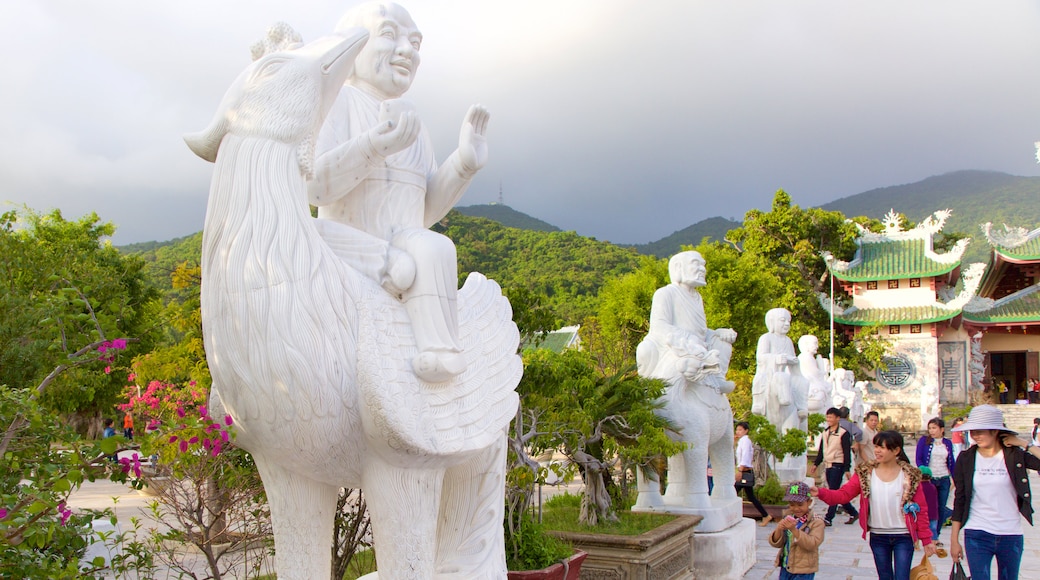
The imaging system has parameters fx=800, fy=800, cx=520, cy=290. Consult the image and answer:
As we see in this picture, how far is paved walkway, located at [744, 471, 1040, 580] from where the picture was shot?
681 cm

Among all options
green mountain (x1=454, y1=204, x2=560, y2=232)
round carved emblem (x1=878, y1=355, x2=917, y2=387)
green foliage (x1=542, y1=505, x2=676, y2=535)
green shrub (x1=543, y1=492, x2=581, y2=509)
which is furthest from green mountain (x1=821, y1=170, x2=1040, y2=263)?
green foliage (x1=542, y1=505, x2=676, y2=535)

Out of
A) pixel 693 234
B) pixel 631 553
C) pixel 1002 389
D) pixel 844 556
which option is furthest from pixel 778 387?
pixel 693 234

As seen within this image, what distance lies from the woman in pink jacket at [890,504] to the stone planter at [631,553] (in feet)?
3.51

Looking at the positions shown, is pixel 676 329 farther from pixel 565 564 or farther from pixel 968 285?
pixel 968 285

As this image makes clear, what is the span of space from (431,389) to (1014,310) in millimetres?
31693

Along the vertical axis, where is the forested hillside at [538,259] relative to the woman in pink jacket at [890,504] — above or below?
above

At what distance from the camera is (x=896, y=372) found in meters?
27.2

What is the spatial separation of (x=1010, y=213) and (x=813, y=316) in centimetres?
6868

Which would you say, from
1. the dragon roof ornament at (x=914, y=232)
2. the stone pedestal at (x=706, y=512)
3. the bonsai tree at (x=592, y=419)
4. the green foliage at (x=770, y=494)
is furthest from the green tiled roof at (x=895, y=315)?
the bonsai tree at (x=592, y=419)

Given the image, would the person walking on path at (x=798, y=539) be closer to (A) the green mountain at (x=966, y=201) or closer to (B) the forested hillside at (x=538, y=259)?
(B) the forested hillside at (x=538, y=259)

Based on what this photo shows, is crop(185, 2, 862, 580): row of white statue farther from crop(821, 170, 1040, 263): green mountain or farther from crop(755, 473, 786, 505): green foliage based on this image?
crop(821, 170, 1040, 263): green mountain

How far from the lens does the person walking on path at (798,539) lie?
4.41 meters

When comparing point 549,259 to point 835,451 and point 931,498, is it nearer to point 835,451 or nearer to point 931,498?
point 835,451

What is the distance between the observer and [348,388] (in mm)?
2322
